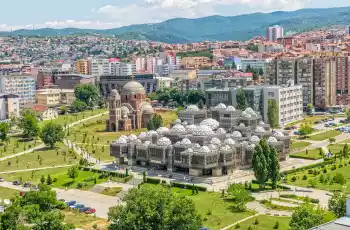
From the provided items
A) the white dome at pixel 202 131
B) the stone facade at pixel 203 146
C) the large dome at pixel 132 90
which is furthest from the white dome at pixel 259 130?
the large dome at pixel 132 90

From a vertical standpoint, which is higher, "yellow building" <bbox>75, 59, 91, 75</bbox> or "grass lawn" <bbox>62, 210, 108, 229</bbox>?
"yellow building" <bbox>75, 59, 91, 75</bbox>

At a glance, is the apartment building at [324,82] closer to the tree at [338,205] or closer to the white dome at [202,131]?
the white dome at [202,131]

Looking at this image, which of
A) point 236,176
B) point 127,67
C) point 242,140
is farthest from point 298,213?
point 127,67

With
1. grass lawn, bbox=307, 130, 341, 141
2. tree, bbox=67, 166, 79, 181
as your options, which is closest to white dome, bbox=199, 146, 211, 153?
tree, bbox=67, 166, 79, 181

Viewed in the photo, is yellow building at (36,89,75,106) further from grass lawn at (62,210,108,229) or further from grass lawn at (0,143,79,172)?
grass lawn at (62,210,108,229)

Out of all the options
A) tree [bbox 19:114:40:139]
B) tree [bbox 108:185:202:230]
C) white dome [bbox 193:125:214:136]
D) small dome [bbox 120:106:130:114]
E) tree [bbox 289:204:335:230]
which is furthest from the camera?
small dome [bbox 120:106:130:114]

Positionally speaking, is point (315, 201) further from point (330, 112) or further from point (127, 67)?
point (127, 67)

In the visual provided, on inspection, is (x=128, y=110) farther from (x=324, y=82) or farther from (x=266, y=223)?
(x=266, y=223)
